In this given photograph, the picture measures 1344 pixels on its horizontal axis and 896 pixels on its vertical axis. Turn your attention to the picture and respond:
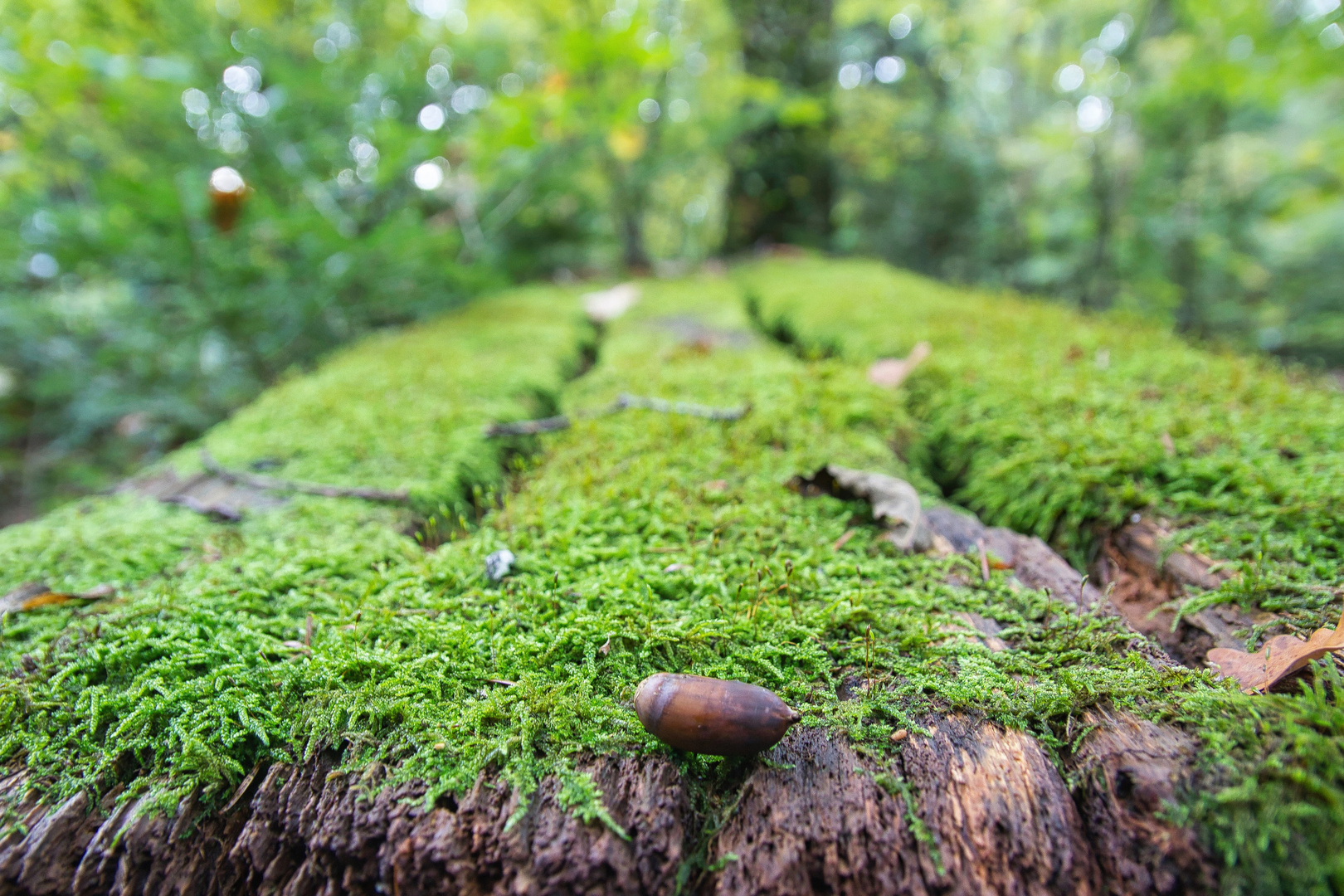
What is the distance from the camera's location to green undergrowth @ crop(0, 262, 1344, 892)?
0.92m

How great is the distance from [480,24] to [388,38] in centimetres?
97

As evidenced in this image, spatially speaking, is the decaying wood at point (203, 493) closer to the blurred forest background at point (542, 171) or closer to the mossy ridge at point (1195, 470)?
the blurred forest background at point (542, 171)

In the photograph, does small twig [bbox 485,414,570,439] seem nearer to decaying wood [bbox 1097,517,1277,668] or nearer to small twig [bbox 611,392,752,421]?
small twig [bbox 611,392,752,421]

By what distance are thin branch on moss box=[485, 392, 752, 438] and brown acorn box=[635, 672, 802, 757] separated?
1367 mm

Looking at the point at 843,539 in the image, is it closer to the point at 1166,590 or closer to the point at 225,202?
the point at 1166,590

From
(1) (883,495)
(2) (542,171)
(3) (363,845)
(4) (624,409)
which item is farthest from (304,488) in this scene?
(2) (542,171)

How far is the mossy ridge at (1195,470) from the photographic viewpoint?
768 millimetres

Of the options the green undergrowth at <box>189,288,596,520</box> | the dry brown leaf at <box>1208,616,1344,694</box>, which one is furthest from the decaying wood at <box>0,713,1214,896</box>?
the green undergrowth at <box>189,288,596,520</box>

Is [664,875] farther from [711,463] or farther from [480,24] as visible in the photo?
[480,24]

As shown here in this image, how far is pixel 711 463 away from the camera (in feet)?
6.10

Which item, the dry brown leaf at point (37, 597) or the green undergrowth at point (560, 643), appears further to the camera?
the dry brown leaf at point (37, 597)

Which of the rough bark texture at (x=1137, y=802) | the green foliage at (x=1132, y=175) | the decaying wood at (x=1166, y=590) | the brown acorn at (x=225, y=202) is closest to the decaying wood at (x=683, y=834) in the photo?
the rough bark texture at (x=1137, y=802)

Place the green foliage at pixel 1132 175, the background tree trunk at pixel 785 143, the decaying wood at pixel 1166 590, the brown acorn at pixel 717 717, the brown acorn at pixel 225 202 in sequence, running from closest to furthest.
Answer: the brown acorn at pixel 717 717
the decaying wood at pixel 1166 590
the brown acorn at pixel 225 202
the green foliage at pixel 1132 175
the background tree trunk at pixel 785 143

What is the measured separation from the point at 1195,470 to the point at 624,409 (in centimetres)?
186
